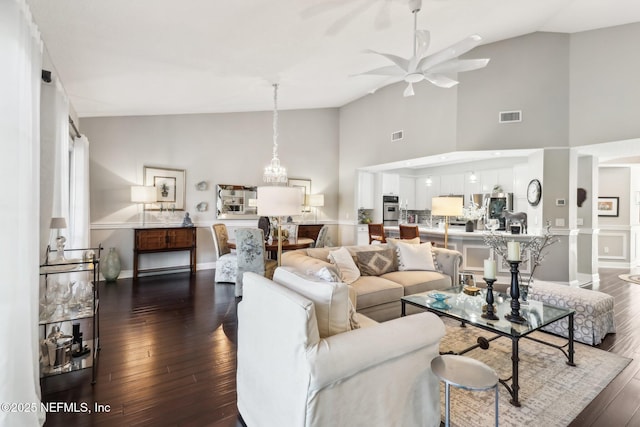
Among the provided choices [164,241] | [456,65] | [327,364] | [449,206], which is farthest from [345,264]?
[164,241]

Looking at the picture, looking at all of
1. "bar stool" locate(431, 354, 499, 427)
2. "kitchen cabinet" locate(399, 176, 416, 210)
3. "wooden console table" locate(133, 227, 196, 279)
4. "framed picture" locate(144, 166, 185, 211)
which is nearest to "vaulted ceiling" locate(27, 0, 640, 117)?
"framed picture" locate(144, 166, 185, 211)

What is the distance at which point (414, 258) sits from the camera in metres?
3.88

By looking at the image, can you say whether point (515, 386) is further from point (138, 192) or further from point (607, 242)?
point (607, 242)

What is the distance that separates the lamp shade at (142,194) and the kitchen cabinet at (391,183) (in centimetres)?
537

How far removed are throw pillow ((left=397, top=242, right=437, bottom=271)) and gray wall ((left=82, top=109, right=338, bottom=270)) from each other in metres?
4.01

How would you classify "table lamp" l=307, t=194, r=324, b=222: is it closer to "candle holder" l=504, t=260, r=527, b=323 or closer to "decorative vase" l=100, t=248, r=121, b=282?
"decorative vase" l=100, t=248, r=121, b=282

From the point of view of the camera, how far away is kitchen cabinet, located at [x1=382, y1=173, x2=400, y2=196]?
7790 mm

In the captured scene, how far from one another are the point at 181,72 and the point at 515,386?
4.86 meters

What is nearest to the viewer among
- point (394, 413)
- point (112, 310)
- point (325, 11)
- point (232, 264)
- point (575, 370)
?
point (394, 413)

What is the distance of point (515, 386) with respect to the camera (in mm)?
2002

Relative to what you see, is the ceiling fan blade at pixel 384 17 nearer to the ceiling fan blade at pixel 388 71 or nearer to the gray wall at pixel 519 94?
the ceiling fan blade at pixel 388 71

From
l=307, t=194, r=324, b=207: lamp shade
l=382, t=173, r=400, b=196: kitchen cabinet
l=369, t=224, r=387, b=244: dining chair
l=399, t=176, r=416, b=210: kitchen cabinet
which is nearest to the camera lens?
l=369, t=224, r=387, b=244: dining chair

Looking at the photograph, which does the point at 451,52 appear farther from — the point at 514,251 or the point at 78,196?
the point at 78,196

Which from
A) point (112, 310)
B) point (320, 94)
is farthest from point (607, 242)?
point (112, 310)
